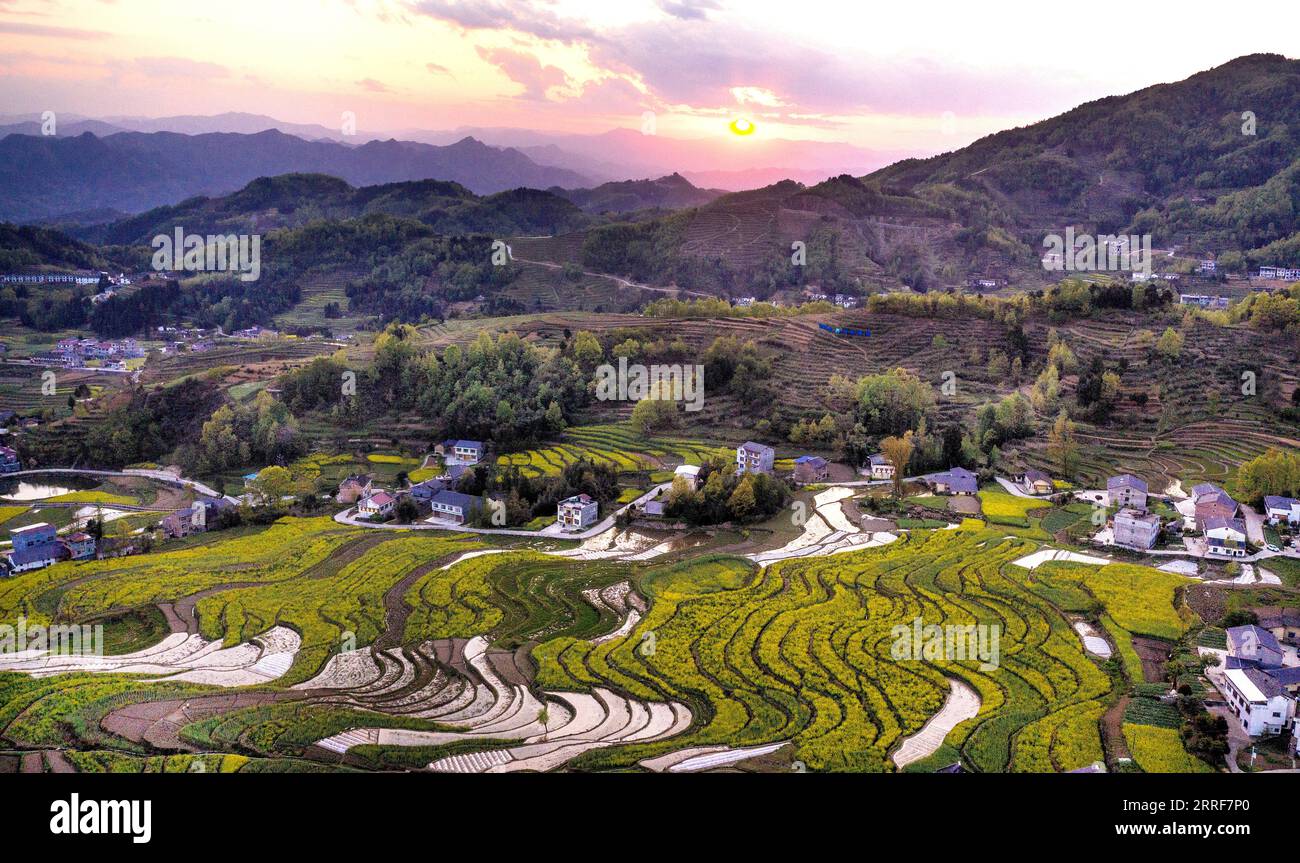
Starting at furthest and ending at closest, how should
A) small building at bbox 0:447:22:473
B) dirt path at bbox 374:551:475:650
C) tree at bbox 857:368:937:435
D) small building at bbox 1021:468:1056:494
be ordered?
1. small building at bbox 0:447:22:473
2. tree at bbox 857:368:937:435
3. small building at bbox 1021:468:1056:494
4. dirt path at bbox 374:551:475:650

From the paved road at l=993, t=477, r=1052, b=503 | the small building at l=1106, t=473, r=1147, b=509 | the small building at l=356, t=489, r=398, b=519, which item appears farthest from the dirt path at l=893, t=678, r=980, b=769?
the small building at l=356, t=489, r=398, b=519

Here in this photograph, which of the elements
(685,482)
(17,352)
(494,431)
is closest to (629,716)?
(685,482)

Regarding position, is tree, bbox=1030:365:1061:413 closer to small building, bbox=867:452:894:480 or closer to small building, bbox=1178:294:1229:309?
small building, bbox=867:452:894:480

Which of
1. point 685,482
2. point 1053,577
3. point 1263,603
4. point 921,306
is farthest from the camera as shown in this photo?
point 921,306

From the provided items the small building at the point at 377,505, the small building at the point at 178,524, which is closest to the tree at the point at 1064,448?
the small building at the point at 377,505

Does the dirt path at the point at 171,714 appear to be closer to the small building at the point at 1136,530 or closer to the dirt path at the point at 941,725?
the dirt path at the point at 941,725

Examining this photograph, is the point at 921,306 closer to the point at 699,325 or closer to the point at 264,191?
the point at 699,325
